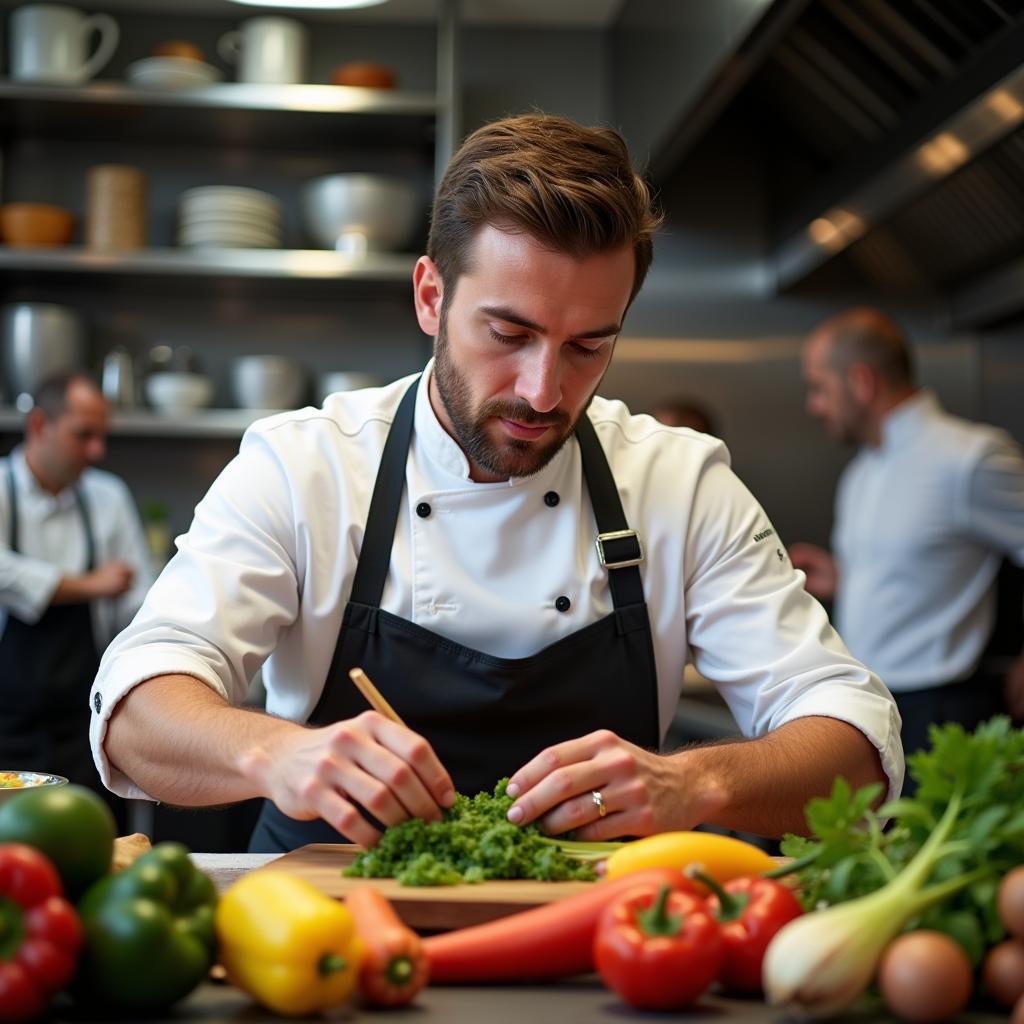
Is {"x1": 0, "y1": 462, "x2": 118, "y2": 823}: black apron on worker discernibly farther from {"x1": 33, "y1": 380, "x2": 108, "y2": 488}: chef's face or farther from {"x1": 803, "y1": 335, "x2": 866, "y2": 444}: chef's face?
{"x1": 803, "y1": 335, "x2": 866, "y2": 444}: chef's face

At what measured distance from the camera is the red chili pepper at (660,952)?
0.95 metres

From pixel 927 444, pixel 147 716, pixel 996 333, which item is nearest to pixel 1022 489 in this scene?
pixel 927 444

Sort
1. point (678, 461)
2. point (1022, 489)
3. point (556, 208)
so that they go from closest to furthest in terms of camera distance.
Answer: point (556, 208) < point (678, 461) < point (1022, 489)

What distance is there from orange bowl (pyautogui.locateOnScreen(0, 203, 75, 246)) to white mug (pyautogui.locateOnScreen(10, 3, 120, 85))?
0.39m

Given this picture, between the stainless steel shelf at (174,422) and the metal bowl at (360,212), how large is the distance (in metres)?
0.59

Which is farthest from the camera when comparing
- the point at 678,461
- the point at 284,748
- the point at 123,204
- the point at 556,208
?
the point at 123,204

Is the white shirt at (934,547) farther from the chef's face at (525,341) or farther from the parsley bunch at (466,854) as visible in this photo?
A: the parsley bunch at (466,854)

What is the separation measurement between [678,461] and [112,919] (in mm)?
1180

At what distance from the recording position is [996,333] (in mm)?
4785

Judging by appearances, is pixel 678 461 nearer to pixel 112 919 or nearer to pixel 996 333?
pixel 112 919

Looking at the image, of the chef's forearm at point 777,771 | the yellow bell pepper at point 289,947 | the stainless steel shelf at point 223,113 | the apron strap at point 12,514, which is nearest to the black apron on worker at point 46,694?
the apron strap at point 12,514

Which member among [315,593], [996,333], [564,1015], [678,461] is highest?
[996,333]

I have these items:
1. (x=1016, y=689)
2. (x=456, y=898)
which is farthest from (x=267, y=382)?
(x=456, y=898)

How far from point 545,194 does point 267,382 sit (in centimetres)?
281
